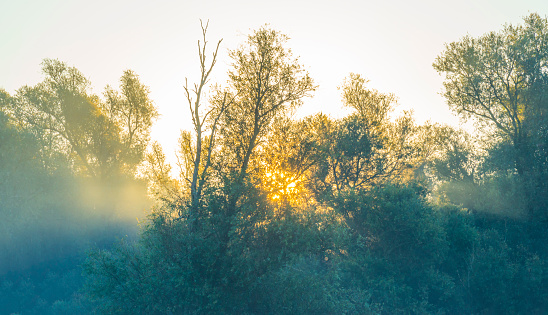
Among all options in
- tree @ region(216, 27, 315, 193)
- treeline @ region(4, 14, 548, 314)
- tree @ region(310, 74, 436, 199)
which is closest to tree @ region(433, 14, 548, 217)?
treeline @ region(4, 14, 548, 314)

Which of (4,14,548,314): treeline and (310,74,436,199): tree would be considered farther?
(310,74,436,199): tree

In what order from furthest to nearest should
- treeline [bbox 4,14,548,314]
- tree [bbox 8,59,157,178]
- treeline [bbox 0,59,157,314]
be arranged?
1. tree [bbox 8,59,157,178]
2. treeline [bbox 0,59,157,314]
3. treeline [bbox 4,14,548,314]

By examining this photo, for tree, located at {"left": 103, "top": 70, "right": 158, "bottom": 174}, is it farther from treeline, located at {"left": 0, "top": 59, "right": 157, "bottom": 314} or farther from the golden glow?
the golden glow

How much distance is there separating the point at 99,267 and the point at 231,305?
26.7 ft

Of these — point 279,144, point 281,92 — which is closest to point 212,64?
point 281,92

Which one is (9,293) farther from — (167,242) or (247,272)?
(247,272)

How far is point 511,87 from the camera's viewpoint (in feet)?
108

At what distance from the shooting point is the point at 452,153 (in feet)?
149

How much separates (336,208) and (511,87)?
20.4 meters

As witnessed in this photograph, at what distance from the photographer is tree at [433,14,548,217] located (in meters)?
31.2

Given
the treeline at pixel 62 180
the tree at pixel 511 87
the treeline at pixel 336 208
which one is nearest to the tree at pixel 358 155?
the treeline at pixel 336 208

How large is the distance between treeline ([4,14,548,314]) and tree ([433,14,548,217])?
0.12 metres

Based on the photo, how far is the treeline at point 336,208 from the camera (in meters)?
19.0

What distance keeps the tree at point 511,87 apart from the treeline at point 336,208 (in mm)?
123
